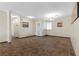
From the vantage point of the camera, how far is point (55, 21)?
1036 cm

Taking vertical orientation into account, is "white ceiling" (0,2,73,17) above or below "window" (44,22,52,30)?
above

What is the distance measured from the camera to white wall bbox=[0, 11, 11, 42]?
Result: 6.03 m

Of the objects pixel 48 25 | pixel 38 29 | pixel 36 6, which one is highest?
pixel 36 6

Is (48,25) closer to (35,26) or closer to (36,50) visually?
(35,26)

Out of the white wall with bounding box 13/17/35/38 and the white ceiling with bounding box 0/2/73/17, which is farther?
the white wall with bounding box 13/17/35/38

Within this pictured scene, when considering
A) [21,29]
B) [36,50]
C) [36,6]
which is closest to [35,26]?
[21,29]

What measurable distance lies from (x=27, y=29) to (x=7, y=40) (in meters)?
3.92

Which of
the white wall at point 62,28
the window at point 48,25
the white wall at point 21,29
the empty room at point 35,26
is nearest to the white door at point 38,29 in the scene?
the empty room at point 35,26

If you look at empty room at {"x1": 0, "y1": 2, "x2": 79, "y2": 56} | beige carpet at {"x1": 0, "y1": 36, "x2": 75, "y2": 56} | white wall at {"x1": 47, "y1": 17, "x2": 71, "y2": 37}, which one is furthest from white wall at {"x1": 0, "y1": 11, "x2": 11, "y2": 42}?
white wall at {"x1": 47, "y1": 17, "x2": 71, "y2": 37}

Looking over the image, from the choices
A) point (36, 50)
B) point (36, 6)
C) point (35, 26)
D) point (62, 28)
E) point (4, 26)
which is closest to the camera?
point (36, 50)

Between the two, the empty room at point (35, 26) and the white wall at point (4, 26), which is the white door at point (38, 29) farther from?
the white wall at point (4, 26)

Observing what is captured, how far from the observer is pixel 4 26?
6.16 meters

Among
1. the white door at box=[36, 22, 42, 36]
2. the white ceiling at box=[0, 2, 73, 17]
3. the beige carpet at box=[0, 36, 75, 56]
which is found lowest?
the beige carpet at box=[0, 36, 75, 56]

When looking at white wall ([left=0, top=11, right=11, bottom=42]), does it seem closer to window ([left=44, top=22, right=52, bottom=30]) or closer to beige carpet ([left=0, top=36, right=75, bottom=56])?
beige carpet ([left=0, top=36, right=75, bottom=56])
